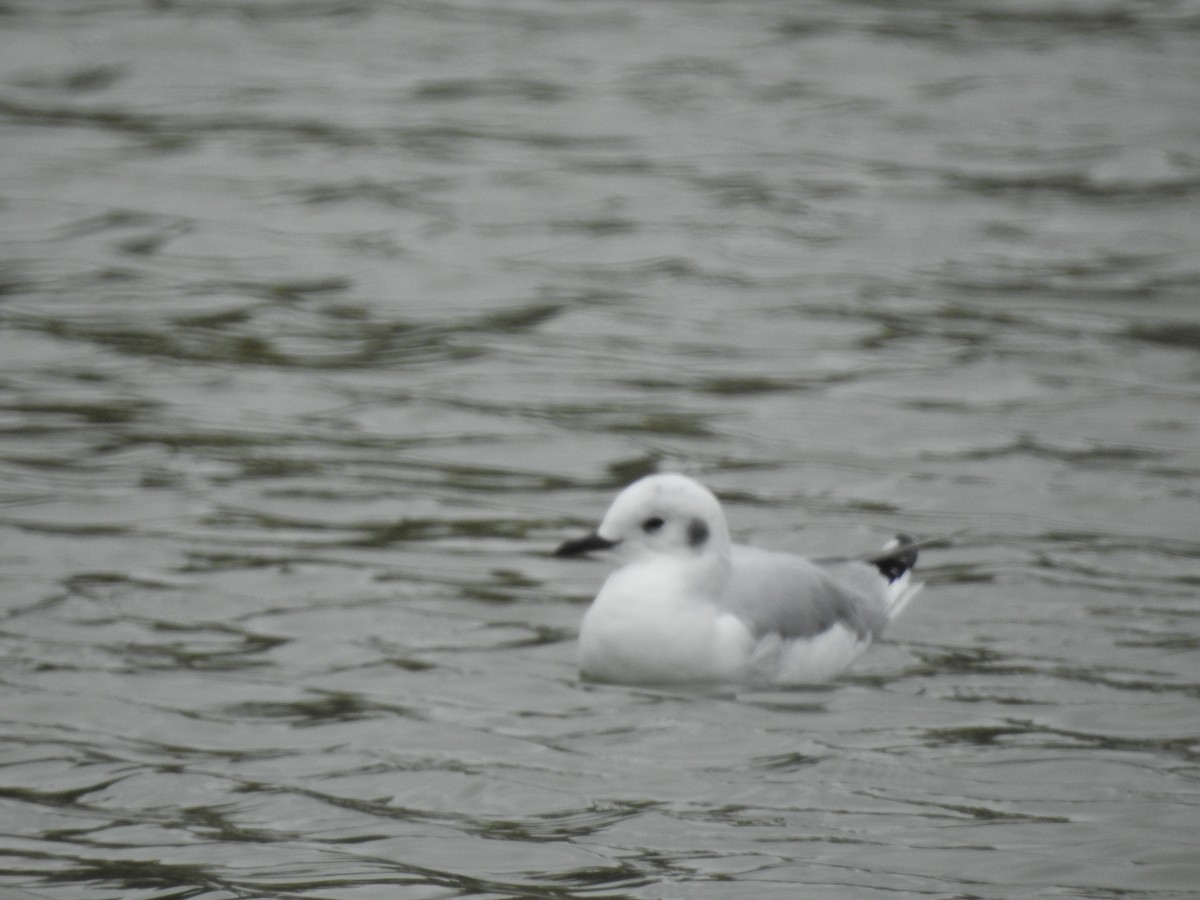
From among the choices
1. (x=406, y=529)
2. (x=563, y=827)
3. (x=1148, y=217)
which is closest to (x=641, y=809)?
(x=563, y=827)

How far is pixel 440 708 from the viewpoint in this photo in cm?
751

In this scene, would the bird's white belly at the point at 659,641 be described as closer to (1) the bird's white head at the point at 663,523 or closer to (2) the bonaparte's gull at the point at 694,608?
(2) the bonaparte's gull at the point at 694,608

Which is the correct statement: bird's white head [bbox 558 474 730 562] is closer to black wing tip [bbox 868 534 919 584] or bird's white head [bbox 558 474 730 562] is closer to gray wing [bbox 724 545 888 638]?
gray wing [bbox 724 545 888 638]

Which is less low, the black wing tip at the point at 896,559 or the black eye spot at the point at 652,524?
the black eye spot at the point at 652,524

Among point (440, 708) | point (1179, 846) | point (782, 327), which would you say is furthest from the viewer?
point (782, 327)

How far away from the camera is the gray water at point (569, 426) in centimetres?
655

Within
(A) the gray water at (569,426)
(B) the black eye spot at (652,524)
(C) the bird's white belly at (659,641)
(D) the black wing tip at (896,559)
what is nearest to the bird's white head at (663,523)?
(B) the black eye spot at (652,524)

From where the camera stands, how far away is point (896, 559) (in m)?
8.75

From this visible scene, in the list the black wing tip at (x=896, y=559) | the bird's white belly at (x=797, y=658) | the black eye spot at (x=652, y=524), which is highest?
the black eye spot at (x=652, y=524)

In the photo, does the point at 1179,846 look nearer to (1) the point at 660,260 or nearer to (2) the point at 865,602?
(2) the point at 865,602

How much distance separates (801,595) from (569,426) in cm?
305

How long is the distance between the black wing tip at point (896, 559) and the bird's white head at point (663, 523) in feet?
2.93

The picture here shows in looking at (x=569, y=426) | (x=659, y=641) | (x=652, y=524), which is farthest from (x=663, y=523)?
(x=569, y=426)

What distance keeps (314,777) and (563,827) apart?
2.78 ft
